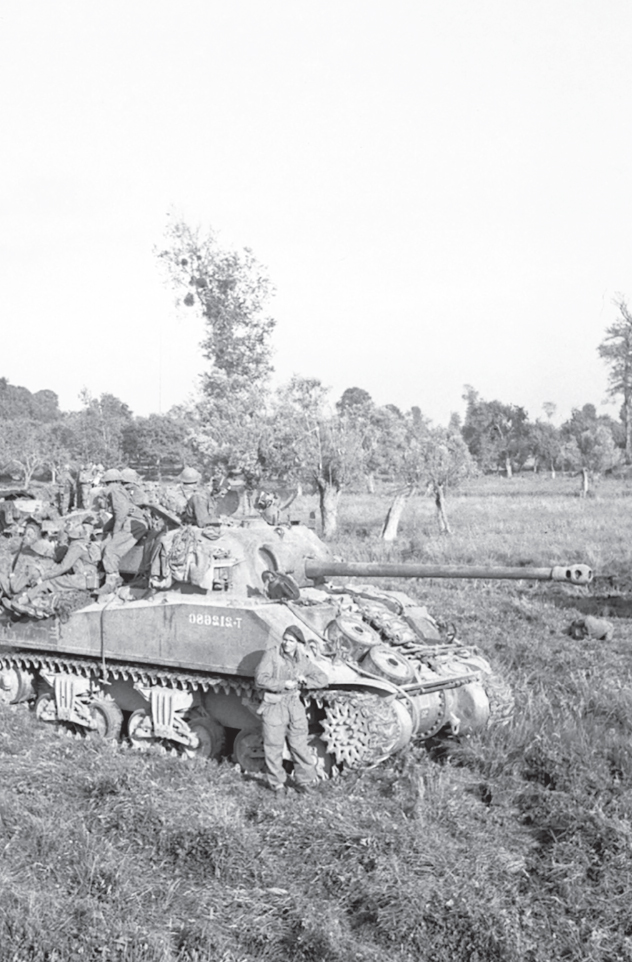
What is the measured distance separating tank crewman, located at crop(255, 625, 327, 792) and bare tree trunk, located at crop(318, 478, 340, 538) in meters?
18.6

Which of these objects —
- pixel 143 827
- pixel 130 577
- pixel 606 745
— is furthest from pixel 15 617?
pixel 606 745

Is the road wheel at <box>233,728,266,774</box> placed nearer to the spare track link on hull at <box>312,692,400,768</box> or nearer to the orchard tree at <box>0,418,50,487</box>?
the spare track link on hull at <box>312,692,400,768</box>

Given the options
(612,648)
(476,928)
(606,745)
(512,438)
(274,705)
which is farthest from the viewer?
(512,438)

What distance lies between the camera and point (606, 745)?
920cm

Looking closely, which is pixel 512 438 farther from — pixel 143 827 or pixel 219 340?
pixel 143 827

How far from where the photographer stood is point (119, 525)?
1148 cm

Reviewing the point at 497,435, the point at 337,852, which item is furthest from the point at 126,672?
the point at 497,435

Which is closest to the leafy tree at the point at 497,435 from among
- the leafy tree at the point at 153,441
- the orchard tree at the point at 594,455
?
the orchard tree at the point at 594,455

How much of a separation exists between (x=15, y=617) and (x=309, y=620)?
3778 mm

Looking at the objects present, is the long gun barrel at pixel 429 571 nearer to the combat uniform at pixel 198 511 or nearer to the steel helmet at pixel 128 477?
the combat uniform at pixel 198 511

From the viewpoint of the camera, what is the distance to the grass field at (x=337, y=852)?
585 cm

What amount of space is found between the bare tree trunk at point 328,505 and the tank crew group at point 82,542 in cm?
1492

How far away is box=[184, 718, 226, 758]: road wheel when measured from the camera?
958 centimetres

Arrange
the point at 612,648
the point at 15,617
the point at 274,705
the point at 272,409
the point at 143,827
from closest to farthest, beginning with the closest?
the point at 143,827 < the point at 274,705 < the point at 15,617 < the point at 612,648 < the point at 272,409
